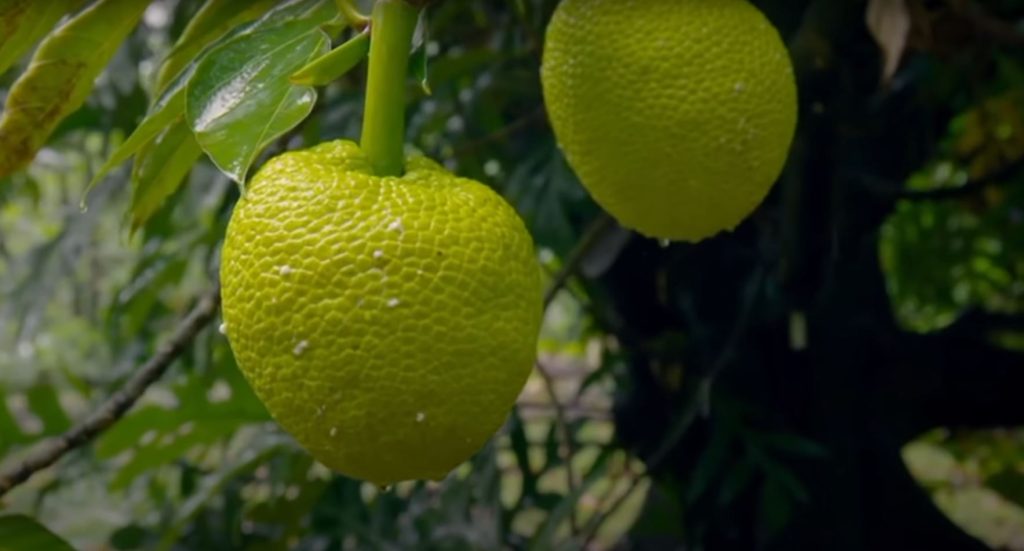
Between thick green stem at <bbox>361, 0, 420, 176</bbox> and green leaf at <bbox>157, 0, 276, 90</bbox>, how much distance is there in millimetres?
173

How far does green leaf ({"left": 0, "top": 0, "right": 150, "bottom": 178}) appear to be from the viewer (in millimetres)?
542

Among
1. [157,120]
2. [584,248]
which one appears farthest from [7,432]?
[157,120]

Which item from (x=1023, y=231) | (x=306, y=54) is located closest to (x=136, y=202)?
(x=306, y=54)

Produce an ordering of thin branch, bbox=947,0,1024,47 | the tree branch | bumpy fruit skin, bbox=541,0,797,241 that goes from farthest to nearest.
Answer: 1. the tree branch
2. thin branch, bbox=947,0,1024,47
3. bumpy fruit skin, bbox=541,0,797,241

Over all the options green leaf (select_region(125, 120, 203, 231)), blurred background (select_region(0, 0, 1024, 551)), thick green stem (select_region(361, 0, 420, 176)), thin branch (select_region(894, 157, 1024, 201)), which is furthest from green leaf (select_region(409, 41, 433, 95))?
thin branch (select_region(894, 157, 1024, 201))

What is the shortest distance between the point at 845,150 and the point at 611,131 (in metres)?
0.68

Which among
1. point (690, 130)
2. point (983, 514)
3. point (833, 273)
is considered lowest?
point (983, 514)

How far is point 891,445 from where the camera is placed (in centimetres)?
122

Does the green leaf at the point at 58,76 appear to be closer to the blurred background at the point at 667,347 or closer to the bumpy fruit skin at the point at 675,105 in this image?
the bumpy fruit skin at the point at 675,105

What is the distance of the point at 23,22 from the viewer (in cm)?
56

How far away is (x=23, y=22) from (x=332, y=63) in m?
0.22

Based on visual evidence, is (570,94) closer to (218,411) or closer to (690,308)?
(218,411)

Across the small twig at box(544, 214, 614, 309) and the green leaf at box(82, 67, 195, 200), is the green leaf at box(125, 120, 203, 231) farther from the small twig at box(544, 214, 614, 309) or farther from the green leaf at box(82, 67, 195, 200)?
the small twig at box(544, 214, 614, 309)

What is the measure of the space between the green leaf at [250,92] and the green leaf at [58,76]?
0.13 metres
